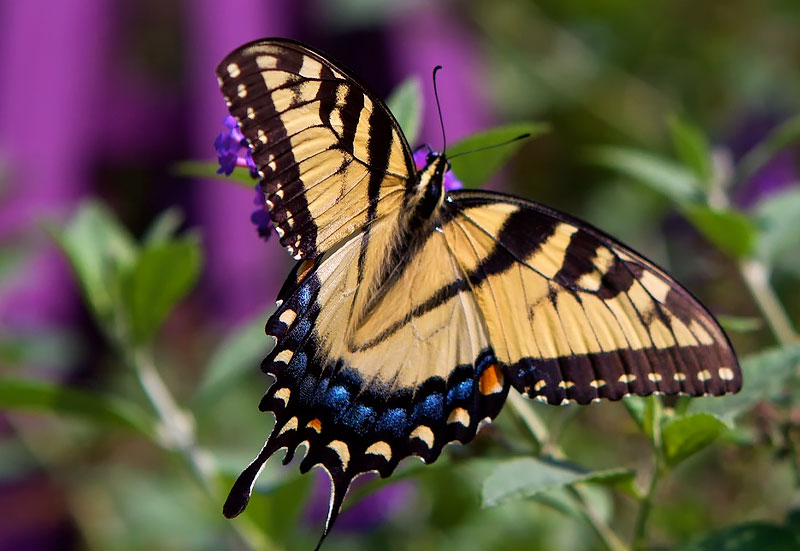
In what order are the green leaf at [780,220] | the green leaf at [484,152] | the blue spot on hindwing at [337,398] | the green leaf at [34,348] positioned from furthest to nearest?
the green leaf at [34,348], the green leaf at [780,220], the blue spot on hindwing at [337,398], the green leaf at [484,152]

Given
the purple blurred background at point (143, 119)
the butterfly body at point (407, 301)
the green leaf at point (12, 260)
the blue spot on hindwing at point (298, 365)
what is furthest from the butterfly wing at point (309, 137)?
the purple blurred background at point (143, 119)

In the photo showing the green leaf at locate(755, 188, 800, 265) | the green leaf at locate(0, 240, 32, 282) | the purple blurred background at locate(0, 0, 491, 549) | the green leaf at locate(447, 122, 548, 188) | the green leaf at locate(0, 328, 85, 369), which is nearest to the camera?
the green leaf at locate(447, 122, 548, 188)

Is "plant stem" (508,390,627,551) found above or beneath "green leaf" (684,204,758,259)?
beneath

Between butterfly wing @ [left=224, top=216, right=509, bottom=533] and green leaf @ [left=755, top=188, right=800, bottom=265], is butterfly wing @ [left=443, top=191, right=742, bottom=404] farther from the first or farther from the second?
green leaf @ [left=755, top=188, right=800, bottom=265]

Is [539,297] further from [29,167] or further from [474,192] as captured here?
[29,167]

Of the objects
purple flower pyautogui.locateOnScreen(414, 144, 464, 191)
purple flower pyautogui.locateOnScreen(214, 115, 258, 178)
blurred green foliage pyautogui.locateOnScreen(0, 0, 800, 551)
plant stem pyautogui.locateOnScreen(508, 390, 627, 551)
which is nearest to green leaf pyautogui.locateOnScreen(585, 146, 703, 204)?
blurred green foliage pyautogui.locateOnScreen(0, 0, 800, 551)

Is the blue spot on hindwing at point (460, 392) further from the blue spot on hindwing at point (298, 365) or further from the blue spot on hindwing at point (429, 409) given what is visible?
the blue spot on hindwing at point (298, 365)

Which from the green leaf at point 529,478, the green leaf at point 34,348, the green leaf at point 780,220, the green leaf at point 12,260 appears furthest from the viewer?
the green leaf at point 12,260

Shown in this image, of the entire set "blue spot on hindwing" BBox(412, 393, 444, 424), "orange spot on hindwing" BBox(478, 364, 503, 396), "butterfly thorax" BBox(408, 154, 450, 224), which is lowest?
"blue spot on hindwing" BBox(412, 393, 444, 424)

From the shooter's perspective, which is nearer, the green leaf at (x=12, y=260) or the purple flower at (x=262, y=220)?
the purple flower at (x=262, y=220)
